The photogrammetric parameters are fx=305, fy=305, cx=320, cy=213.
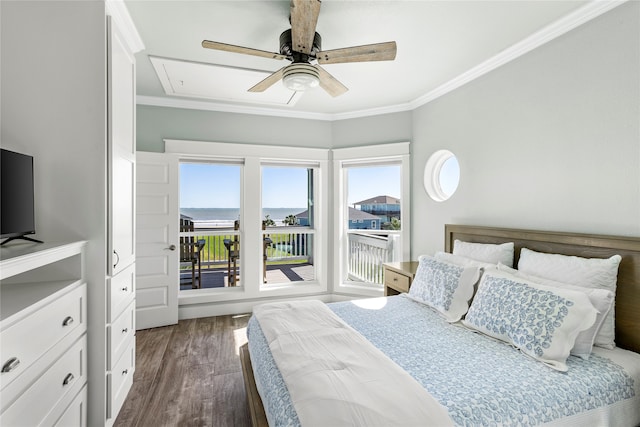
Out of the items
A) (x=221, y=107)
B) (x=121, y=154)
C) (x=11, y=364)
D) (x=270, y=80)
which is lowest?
(x=11, y=364)

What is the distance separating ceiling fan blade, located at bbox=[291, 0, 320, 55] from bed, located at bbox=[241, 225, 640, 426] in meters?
1.83

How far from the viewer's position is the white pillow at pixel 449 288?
2.21 meters

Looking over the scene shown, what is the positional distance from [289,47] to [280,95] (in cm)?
146

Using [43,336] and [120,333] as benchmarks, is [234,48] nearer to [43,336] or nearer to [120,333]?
[43,336]

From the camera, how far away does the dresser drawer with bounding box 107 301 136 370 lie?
5.80 feet

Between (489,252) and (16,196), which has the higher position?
(16,196)

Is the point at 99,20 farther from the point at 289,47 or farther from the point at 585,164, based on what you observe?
the point at 585,164

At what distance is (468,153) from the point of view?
308cm

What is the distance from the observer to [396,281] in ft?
10.9

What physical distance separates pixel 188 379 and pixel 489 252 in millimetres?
2667

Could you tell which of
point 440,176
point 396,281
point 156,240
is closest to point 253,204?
point 156,240

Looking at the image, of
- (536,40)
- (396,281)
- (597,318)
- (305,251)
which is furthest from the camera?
(305,251)

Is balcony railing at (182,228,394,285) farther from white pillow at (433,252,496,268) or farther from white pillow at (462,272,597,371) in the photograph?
white pillow at (462,272,597,371)

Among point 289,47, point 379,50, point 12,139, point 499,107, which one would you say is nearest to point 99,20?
point 12,139
